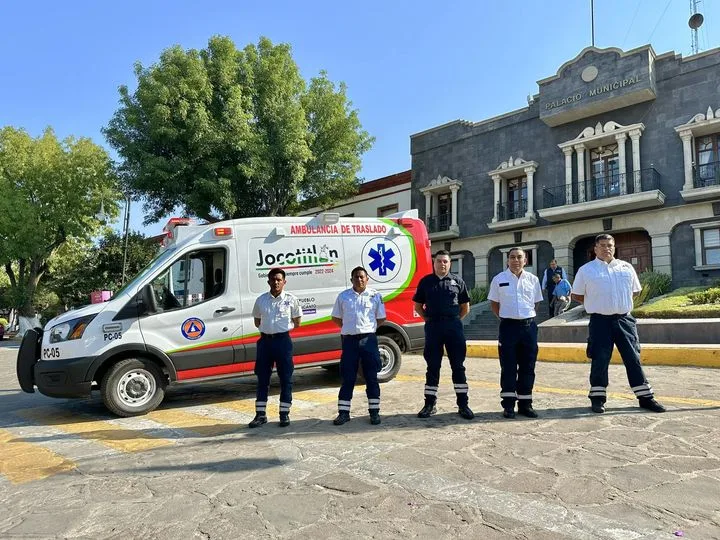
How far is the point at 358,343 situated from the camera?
557 centimetres

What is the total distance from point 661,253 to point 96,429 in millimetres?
19112

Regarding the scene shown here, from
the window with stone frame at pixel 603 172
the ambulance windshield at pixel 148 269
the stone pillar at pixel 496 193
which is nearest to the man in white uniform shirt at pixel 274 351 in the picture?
the ambulance windshield at pixel 148 269

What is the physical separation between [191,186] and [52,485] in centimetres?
1652

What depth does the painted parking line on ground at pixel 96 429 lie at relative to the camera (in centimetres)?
498

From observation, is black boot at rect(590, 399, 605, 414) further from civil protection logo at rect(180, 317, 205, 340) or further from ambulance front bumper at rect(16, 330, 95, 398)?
ambulance front bumper at rect(16, 330, 95, 398)

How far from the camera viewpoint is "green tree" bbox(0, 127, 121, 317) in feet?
96.9

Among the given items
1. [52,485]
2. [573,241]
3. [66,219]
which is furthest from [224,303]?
[66,219]

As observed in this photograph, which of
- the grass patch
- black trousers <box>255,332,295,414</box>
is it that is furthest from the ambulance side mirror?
the grass patch

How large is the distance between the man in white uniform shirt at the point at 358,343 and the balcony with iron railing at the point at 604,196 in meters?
16.4

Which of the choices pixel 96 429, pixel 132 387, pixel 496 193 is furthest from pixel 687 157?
pixel 96 429

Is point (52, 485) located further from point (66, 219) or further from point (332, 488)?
point (66, 219)

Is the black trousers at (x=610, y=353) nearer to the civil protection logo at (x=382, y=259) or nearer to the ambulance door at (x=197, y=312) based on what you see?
the civil protection logo at (x=382, y=259)

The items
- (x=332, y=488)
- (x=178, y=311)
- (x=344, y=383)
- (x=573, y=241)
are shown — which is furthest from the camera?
(x=573, y=241)

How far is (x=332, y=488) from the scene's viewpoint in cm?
356
